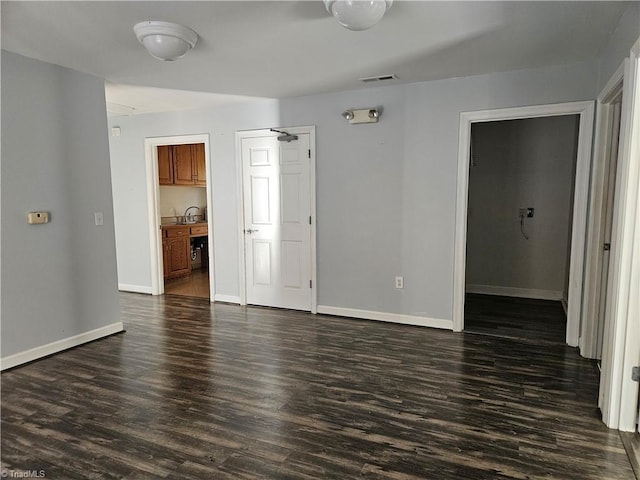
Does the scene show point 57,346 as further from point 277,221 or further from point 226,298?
point 277,221

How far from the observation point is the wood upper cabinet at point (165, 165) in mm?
6223

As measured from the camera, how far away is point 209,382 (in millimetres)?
2791

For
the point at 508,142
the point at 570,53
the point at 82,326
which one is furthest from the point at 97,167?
the point at 508,142

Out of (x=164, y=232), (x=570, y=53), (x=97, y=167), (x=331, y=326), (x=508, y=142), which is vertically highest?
(x=570, y=53)

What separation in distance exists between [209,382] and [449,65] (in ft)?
10.3

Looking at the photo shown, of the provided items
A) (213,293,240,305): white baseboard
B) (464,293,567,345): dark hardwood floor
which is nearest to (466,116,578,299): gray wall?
(464,293,567,345): dark hardwood floor

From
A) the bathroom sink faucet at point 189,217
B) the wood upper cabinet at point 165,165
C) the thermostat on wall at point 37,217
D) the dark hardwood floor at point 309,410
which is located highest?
the wood upper cabinet at point 165,165

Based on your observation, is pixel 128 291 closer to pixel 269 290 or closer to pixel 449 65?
pixel 269 290

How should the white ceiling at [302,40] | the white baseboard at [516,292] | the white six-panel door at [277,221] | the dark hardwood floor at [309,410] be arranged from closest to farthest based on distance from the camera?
the dark hardwood floor at [309,410]
the white ceiling at [302,40]
the white six-panel door at [277,221]
the white baseboard at [516,292]

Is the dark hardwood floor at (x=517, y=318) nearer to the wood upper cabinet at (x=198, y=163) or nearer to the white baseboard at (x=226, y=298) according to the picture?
the white baseboard at (x=226, y=298)

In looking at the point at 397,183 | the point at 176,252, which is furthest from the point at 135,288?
the point at 397,183

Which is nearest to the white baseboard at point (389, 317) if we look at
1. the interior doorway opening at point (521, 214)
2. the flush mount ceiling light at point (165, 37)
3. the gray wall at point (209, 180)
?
the interior doorway opening at point (521, 214)

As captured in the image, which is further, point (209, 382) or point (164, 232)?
point (164, 232)

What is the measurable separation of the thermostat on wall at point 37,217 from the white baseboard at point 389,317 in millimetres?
2725
